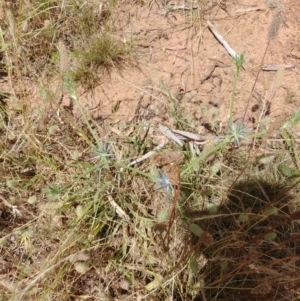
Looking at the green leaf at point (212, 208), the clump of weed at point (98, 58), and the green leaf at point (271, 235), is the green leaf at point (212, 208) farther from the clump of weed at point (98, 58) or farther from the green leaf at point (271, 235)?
the clump of weed at point (98, 58)

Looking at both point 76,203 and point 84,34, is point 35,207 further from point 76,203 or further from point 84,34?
→ point 84,34

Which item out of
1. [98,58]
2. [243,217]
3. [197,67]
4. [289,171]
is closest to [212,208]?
[243,217]

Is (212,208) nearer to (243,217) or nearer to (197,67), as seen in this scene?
(243,217)

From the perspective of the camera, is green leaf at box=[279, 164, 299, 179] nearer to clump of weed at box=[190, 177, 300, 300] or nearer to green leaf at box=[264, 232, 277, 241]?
clump of weed at box=[190, 177, 300, 300]

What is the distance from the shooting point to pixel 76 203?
166cm

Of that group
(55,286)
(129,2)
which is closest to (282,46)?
(129,2)

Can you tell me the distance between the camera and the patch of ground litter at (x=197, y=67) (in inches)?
71.6

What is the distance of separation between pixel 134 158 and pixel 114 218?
27cm

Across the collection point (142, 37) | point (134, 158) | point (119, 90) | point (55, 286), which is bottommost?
point (55, 286)

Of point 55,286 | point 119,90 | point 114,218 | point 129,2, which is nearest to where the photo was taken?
point 55,286

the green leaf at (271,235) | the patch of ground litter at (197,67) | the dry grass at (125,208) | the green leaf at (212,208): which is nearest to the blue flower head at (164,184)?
the dry grass at (125,208)

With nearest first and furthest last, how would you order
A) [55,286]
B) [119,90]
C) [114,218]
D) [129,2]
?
[55,286]
[114,218]
[119,90]
[129,2]

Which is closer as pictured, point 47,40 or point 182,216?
point 182,216

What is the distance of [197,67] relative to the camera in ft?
6.19
